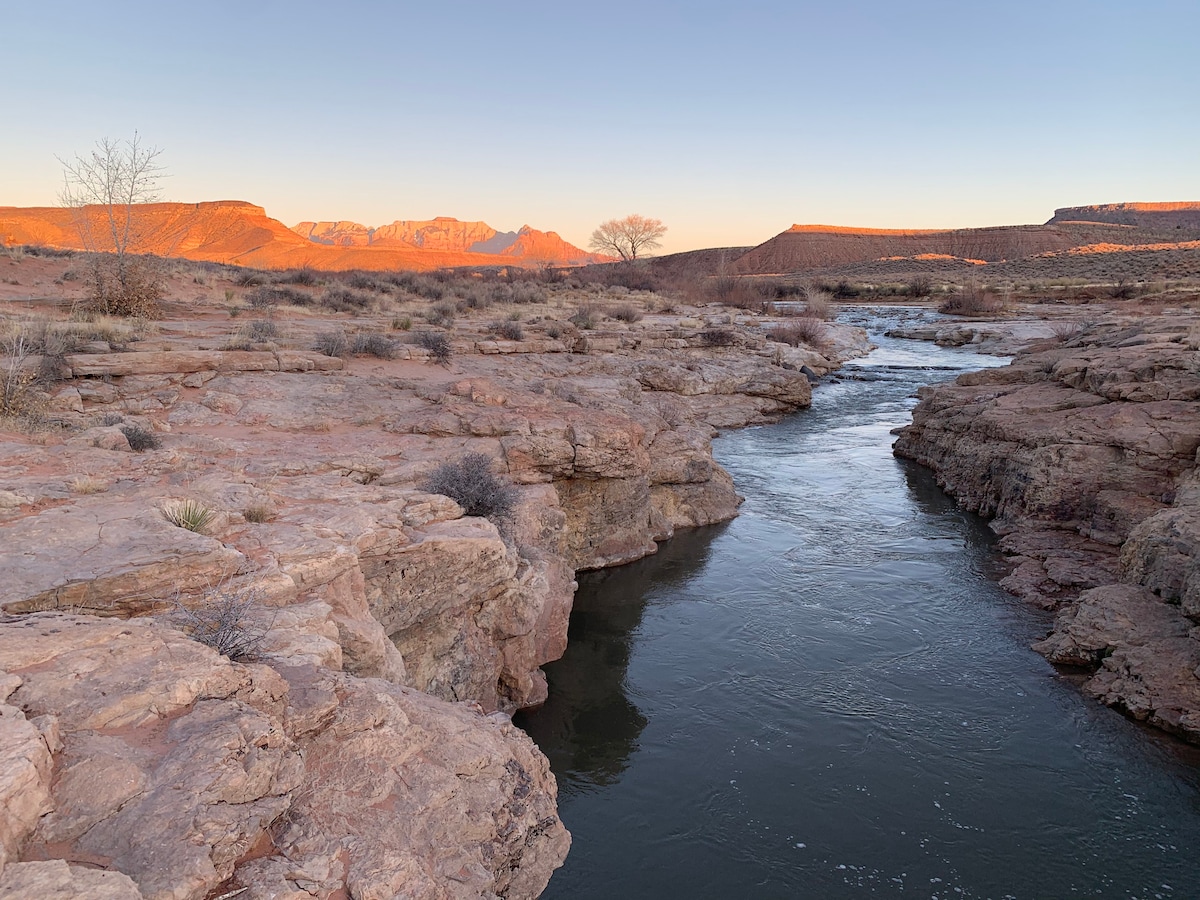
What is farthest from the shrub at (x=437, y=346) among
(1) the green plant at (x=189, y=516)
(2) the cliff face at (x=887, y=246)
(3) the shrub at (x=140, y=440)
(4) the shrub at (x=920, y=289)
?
(2) the cliff face at (x=887, y=246)

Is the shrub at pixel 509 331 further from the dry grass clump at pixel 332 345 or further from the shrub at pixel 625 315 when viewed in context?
Answer: the shrub at pixel 625 315

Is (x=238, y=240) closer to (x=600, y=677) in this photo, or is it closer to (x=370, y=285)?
(x=370, y=285)

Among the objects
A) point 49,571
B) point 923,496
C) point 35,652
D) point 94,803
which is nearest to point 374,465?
point 49,571

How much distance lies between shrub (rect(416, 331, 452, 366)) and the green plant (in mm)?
7703

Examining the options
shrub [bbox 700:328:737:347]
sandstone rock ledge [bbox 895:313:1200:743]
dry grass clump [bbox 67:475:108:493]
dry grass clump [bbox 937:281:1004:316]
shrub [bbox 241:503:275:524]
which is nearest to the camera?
dry grass clump [bbox 67:475:108:493]

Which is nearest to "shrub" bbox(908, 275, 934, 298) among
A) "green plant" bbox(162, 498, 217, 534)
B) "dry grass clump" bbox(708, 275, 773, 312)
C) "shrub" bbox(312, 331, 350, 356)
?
"dry grass clump" bbox(708, 275, 773, 312)

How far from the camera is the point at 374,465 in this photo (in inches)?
286

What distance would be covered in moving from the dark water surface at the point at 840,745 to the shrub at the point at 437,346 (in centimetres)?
509

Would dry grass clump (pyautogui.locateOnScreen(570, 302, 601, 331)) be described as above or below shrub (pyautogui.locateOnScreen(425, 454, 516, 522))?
above

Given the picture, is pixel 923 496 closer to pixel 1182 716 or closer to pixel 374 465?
pixel 1182 716

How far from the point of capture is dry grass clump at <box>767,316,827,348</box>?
2583 centimetres

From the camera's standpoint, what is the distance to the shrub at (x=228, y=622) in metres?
3.51

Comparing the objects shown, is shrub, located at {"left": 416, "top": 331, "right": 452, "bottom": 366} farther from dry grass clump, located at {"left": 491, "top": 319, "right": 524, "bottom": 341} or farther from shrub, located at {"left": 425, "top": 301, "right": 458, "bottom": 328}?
shrub, located at {"left": 425, "top": 301, "right": 458, "bottom": 328}

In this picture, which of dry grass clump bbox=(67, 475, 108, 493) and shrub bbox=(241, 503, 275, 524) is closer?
dry grass clump bbox=(67, 475, 108, 493)
